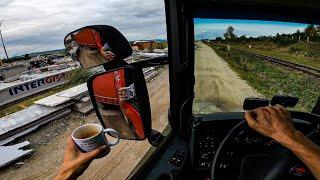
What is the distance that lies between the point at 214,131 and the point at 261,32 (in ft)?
2.84

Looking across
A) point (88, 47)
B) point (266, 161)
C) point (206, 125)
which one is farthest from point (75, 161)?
point (206, 125)

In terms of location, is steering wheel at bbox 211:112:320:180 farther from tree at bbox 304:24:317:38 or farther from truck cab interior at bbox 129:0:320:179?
tree at bbox 304:24:317:38

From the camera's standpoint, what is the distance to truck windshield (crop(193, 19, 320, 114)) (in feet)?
6.59

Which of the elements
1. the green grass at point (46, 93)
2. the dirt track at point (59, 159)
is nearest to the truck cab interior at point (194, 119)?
the dirt track at point (59, 159)

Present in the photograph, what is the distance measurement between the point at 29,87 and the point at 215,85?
11823 millimetres

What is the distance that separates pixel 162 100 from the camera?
912cm

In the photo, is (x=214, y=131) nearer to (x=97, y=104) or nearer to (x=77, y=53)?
(x=97, y=104)

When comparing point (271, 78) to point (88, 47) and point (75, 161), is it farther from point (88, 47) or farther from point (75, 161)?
point (75, 161)

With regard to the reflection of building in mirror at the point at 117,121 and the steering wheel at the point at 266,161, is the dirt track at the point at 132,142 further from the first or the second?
the reflection of building in mirror at the point at 117,121

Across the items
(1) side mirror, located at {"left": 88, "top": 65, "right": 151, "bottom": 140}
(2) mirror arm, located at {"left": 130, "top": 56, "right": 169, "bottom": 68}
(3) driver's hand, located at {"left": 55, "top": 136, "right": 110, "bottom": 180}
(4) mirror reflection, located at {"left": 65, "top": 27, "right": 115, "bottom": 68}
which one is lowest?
(3) driver's hand, located at {"left": 55, "top": 136, "right": 110, "bottom": 180}

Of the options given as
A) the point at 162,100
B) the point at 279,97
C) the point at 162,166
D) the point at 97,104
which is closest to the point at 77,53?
the point at 97,104

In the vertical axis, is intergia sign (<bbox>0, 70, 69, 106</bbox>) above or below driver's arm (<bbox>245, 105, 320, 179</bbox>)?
below

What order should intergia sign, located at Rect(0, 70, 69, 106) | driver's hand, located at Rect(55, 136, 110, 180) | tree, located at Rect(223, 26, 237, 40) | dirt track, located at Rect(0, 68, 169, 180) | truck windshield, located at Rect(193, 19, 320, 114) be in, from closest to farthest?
driver's hand, located at Rect(55, 136, 110, 180) < truck windshield, located at Rect(193, 19, 320, 114) < tree, located at Rect(223, 26, 237, 40) < dirt track, located at Rect(0, 68, 169, 180) < intergia sign, located at Rect(0, 70, 69, 106)

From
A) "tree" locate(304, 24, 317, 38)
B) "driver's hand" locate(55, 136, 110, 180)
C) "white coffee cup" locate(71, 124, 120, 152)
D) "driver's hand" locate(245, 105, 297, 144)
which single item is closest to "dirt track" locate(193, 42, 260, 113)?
"tree" locate(304, 24, 317, 38)
